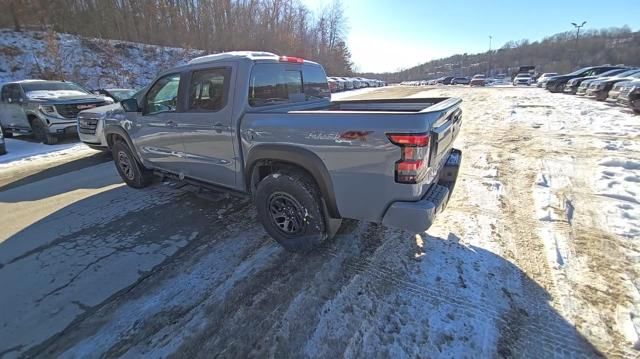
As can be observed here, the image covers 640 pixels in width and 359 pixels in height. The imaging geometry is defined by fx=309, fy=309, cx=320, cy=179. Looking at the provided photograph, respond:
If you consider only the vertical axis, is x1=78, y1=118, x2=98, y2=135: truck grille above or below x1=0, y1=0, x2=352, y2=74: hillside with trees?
below

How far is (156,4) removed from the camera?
3338cm

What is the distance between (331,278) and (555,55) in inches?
5052

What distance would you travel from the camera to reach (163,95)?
4.37 metres

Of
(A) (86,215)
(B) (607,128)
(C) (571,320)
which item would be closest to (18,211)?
(A) (86,215)

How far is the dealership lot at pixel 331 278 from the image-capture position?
2.19 metres

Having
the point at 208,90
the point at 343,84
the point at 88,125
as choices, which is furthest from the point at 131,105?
the point at 343,84

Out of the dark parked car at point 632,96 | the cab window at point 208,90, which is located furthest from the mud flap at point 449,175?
the dark parked car at point 632,96

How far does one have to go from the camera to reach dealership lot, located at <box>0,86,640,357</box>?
219cm

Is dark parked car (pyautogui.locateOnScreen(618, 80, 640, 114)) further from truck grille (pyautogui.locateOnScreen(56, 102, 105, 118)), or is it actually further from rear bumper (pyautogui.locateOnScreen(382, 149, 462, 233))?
truck grille (pyautogui.locateOnScreen(56, 102, 105, 118))

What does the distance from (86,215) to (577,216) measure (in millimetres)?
6425

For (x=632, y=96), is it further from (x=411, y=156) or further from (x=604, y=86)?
(x=411, y=156)

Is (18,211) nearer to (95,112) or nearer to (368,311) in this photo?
(95,112)

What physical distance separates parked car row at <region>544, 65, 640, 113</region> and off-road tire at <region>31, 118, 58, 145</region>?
1818 cm

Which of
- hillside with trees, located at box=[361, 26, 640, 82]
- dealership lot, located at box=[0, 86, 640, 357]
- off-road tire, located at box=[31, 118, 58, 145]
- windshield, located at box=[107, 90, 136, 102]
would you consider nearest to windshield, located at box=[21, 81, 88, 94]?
off-road tire, located at box=[31, 118, 58, 145]
